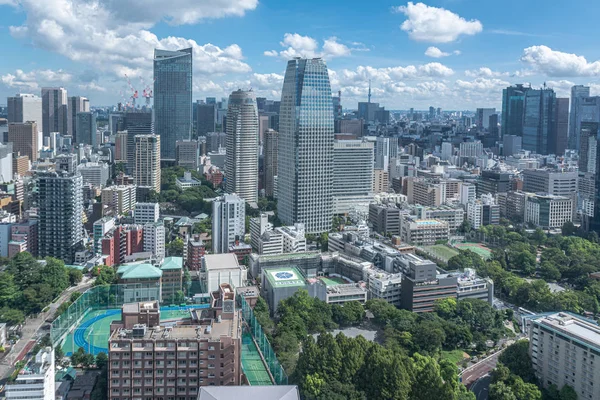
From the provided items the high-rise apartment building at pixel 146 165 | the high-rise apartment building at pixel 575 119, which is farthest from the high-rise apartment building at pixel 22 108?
the high-rise apartment building at pixel 575 119

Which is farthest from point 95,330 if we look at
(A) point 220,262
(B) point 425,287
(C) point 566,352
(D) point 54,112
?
(D) point 54,112

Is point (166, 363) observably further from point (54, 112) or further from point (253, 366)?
point (54, 112)

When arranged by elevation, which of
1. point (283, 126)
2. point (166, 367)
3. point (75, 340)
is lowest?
point (75, 340)

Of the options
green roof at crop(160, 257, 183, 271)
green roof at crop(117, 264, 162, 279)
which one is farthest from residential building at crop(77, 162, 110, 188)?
green roof at crop(117, 264, 162, 279)

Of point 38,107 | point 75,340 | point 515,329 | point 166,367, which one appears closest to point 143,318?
point 166,367

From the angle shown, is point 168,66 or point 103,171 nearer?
point 103,171

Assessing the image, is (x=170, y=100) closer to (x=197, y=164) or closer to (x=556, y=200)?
(x=197, y=164)

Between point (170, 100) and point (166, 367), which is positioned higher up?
point (170, 100)

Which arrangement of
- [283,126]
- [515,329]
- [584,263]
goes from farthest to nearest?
[283,126] < [584,263] < [515,329]
